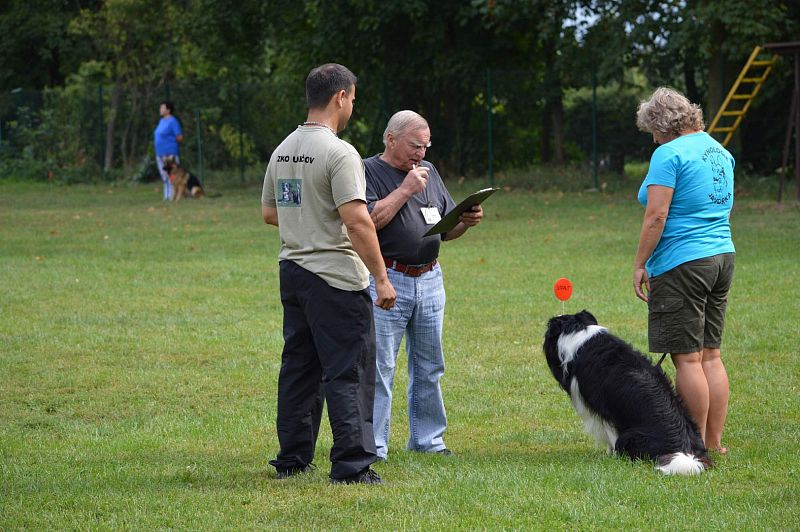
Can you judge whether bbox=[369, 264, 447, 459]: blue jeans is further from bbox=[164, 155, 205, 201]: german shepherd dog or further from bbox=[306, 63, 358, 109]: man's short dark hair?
bbox=[164, 155, 205, 201]: german shepherd dog

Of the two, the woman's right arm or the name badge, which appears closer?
the woman's right arm

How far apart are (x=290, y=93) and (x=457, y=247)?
14305 millimetres

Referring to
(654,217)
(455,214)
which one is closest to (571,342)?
(654,217)

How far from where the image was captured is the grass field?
461 centimetres

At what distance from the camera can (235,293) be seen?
11156mm

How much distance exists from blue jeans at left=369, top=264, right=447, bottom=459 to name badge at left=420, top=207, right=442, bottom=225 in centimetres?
28

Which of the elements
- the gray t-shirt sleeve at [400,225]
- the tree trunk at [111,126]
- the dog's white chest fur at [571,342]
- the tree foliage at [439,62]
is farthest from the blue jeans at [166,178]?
the dog's white chest fur at [571,342]

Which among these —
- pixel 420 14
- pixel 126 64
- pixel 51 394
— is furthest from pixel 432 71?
pixel 51 394

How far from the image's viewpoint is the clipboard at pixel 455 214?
5203 mm

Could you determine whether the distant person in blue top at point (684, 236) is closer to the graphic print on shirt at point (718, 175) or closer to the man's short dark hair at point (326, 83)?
the graphic print on shirt at point (718, 175)

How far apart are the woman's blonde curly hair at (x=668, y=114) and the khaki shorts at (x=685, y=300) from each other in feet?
2.23

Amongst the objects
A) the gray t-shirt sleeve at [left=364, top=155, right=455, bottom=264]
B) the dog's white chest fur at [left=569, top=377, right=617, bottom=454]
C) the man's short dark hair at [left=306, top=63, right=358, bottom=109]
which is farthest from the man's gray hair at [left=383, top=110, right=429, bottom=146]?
the dog's white chest fur at [left=569, top=377, right=617, bottom=454]

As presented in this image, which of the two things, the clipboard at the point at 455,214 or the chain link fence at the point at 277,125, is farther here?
the chain link fence at the point at 277,125

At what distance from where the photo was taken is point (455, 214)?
523cm
